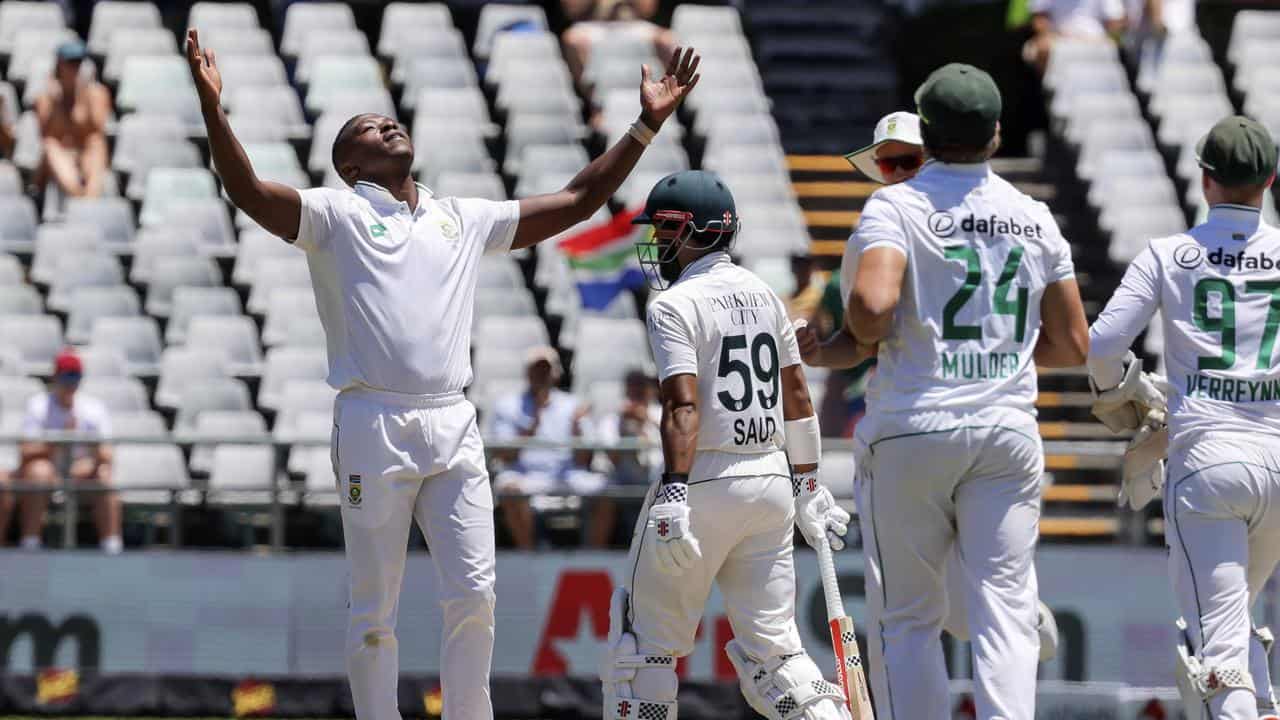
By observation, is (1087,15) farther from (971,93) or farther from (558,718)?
(971,93)

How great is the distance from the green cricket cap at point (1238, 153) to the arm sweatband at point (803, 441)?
5.45 feet

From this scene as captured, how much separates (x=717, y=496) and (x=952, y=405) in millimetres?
994

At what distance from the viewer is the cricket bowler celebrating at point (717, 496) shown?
7.02 meters

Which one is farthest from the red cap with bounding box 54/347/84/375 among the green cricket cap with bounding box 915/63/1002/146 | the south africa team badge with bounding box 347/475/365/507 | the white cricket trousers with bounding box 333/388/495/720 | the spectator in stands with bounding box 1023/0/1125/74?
the spectator in stands with bounding box 1023/0/1125/74

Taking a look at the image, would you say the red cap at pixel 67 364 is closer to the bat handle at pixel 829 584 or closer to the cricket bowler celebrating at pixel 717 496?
the cricket bowler celebrating at pixel 717 496

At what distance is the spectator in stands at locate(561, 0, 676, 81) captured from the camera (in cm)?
1694

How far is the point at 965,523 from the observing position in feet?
21.2

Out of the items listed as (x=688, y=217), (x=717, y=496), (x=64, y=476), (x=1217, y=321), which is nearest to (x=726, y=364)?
(x=717, y=496)

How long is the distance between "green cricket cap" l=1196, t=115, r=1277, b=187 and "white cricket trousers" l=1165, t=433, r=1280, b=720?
921 mm

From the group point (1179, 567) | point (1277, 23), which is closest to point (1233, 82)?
point (1277, 23)

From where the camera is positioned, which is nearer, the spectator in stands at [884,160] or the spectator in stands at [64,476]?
the spectator in stands at [884,160]

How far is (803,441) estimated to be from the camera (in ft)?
24.2

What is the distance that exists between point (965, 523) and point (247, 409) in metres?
7.99

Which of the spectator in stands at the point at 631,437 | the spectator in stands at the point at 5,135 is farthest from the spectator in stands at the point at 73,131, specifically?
the spectator in stands at the point at 631,437
